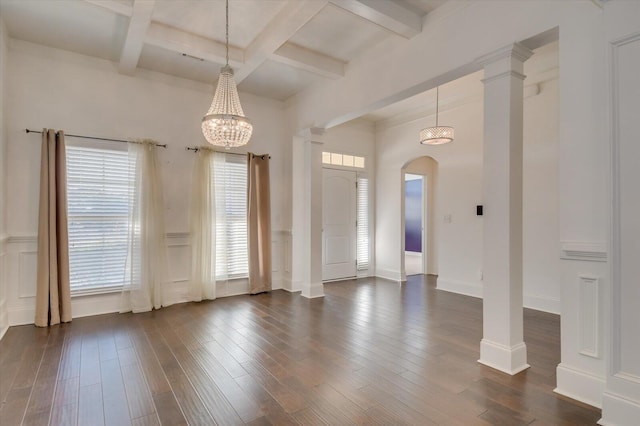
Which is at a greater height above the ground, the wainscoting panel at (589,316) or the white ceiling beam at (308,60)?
the white ceiling beam at (308,60)

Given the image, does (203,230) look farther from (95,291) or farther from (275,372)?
(275,372)

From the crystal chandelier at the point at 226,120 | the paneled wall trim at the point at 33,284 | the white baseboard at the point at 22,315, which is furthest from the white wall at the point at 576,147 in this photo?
the white baseboard at the point at 22,315

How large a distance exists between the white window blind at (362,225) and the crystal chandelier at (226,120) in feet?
13.5

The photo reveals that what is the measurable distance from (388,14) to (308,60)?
53.2 inches

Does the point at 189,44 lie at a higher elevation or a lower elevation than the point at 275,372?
higher

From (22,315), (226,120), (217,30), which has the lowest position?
(22,315)

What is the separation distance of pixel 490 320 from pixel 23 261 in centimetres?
515

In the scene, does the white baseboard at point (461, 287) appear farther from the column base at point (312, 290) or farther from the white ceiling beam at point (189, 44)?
the white ceiling beam at point (189, 44)

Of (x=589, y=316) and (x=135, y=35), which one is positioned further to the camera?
(x=135, y=35)

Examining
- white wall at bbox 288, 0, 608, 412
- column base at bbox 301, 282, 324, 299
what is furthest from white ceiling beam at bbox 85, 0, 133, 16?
column base at bbox 301, 282, 324, 299

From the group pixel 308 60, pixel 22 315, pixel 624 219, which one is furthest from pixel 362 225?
pixel 22 315

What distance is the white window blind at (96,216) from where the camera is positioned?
13.6ft

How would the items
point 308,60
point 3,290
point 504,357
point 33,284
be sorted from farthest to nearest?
point 308,60 → point 33,284 → point 3,290 → point 504,357

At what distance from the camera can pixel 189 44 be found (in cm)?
379
